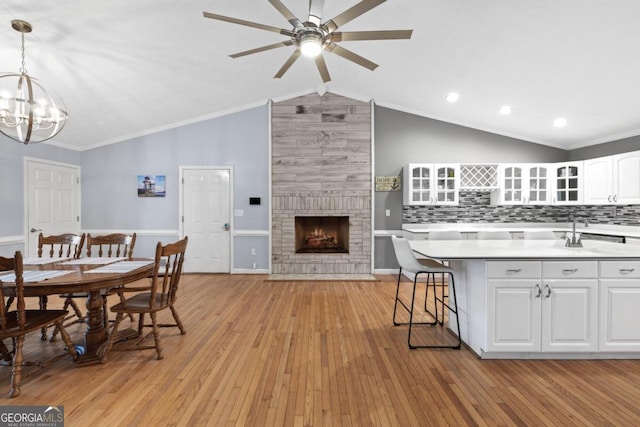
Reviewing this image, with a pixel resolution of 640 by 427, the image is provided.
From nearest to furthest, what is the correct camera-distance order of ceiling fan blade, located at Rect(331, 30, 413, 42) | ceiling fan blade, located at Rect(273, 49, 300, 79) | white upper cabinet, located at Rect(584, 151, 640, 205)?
ceiling fan blade, located at Rect(331, 30, 413, 42) < ceiling fan blade, located at Rect(273, 49, 300, 79) < white upper cabinet, located at Rect(584, 151, 640, 205)

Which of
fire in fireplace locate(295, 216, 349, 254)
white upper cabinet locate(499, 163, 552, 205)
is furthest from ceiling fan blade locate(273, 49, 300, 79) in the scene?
white upper cabinet locate(499, 163, 552, 205)

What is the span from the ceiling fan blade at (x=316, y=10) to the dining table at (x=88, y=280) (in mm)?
2330

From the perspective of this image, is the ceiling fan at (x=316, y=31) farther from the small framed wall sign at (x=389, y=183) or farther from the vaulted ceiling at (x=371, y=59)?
the small framed wall sign at (x=389, y=183)

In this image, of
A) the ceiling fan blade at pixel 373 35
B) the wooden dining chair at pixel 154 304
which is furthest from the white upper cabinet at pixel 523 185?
the wooden dining chair at pixel 154 304

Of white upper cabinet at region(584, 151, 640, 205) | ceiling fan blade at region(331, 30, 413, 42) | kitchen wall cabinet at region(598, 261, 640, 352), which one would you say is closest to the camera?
ceiling fan blade at region(331, 30, 413, 42)

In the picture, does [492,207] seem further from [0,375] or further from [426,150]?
[0,375]

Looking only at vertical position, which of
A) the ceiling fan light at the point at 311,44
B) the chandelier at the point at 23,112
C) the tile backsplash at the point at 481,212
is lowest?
the tile backsplash at the point at 481,212

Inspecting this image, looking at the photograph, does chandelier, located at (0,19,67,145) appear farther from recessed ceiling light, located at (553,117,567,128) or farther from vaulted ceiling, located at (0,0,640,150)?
recessed ceiling light, located at (553,117,567,128)

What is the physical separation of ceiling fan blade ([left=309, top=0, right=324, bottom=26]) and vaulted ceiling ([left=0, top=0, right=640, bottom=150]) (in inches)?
50.3

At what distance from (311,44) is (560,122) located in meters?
4.61

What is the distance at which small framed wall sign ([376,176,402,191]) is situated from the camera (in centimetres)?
586

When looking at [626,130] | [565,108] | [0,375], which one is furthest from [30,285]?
[626,130]

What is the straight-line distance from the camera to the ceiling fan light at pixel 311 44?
7.68 ft

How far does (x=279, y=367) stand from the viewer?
2.42 meters
